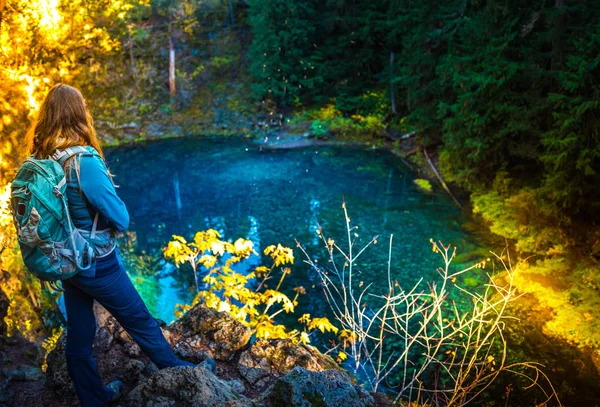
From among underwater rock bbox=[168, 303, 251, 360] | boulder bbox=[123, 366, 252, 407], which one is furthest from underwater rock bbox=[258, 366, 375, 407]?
underwater rock bbox=[168, 303, 251, 360]

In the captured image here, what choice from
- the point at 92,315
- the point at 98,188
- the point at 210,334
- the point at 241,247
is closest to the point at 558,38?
the point at 241,247

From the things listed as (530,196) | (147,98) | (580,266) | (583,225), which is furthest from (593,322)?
(147,98)

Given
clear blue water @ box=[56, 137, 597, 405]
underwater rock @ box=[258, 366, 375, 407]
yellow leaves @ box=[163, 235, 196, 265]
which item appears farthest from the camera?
clear blue water @ box=[56, 137, 597, 405]

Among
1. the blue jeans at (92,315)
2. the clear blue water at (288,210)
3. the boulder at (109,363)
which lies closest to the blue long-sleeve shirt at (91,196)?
the blue jeans at (92,315)

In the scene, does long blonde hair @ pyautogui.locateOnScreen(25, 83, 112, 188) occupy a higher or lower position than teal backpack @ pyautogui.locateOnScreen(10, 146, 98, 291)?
higher

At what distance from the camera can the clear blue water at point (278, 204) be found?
1078 centimetres

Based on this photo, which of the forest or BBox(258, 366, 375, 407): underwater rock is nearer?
BBox(258, 366, 375, 407): underwater rock

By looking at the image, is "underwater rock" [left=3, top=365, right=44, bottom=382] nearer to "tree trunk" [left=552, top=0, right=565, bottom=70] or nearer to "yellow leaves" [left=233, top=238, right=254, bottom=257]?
"yellow leaves" [left=233, top=238, right=254, bottom=257]

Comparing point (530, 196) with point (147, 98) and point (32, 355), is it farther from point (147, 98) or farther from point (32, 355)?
point (147, 98)

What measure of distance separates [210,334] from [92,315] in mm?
1490

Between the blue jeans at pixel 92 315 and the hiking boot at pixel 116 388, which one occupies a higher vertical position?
the blue jeans at pixel 92 315

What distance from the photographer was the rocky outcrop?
2559 mm

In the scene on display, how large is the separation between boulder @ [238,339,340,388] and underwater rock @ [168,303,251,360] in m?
0.15

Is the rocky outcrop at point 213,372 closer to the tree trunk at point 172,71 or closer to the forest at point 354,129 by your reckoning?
the forest at point 354,129
